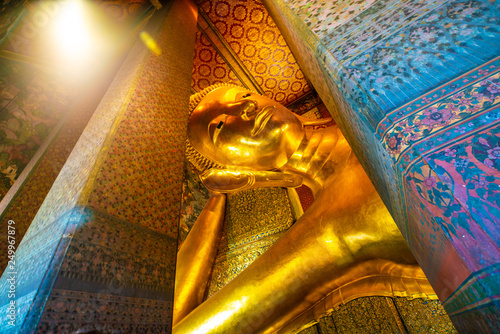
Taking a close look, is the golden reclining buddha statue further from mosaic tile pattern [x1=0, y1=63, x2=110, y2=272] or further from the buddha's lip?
mosaic tile pattern [x1=0, y1=63, x2=110, y2=272]

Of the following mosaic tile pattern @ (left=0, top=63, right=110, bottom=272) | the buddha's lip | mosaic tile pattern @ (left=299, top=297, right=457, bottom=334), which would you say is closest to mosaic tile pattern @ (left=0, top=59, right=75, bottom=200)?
mosaic tile pattern @ (left=0, top=63, right=110, bottom=272)

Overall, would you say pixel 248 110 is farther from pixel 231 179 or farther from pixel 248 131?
pixel 231 179

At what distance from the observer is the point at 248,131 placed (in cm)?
197

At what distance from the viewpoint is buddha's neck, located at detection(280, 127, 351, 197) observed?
1.97 m

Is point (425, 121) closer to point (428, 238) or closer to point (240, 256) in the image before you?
point (428, 238)

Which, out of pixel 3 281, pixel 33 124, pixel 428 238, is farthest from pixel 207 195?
pixel 428 238

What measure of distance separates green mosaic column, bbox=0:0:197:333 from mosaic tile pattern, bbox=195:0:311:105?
1.92 metres

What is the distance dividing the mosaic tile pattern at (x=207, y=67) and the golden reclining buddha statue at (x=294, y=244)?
1.20 m

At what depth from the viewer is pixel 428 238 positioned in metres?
Result: 0.48

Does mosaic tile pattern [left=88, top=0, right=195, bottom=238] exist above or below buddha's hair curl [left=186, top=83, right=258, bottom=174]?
above

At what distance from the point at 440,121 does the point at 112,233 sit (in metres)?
0.84

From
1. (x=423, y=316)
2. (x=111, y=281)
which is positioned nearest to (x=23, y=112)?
(x=111, y=281)

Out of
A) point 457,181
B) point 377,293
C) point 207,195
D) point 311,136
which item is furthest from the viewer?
point 207,195

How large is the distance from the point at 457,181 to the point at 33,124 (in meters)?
2.48
